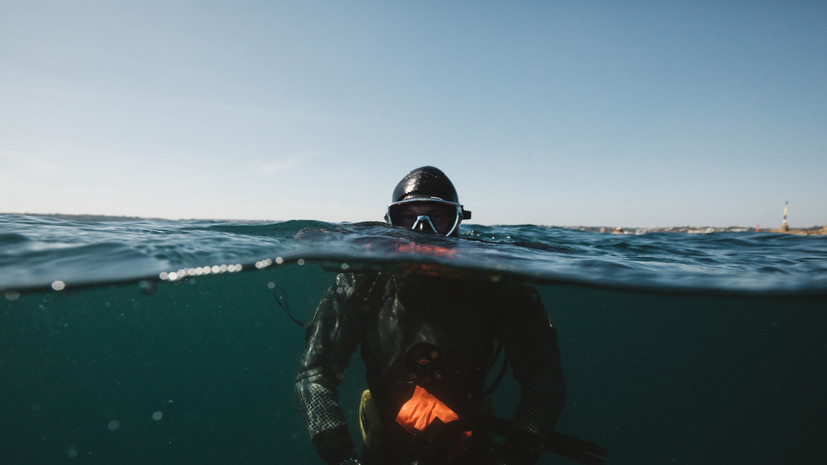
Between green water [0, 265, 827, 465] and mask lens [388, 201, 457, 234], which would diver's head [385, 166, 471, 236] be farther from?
green water [0, 265, 827, 465]

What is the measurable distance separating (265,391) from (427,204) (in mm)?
45591

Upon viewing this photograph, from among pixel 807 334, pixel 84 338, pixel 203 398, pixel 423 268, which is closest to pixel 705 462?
pixel 807 334

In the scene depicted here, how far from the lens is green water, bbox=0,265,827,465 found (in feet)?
90.3

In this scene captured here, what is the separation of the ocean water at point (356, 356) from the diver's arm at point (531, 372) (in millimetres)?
925

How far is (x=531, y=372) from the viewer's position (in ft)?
11.2

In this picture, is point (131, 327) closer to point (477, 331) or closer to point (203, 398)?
point (203, 398)

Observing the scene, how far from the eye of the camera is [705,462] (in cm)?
2473

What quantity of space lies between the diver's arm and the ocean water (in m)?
0.93

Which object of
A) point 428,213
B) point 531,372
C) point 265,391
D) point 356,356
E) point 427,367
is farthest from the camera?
point 265,391

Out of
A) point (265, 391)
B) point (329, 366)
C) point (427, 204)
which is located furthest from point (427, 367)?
point (265, 391)

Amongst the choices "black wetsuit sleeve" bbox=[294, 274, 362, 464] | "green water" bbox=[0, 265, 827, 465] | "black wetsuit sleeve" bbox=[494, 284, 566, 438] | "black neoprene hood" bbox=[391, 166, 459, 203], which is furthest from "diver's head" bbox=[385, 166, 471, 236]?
"green water" bbox=[0, 265, 827, 465]

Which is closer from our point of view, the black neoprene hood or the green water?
the black neoprene hood

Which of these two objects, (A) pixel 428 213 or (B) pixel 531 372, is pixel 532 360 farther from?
(A) pixel 428 213

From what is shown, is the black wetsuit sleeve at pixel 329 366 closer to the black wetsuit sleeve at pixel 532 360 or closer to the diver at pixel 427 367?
the diver at pixel 427 367
